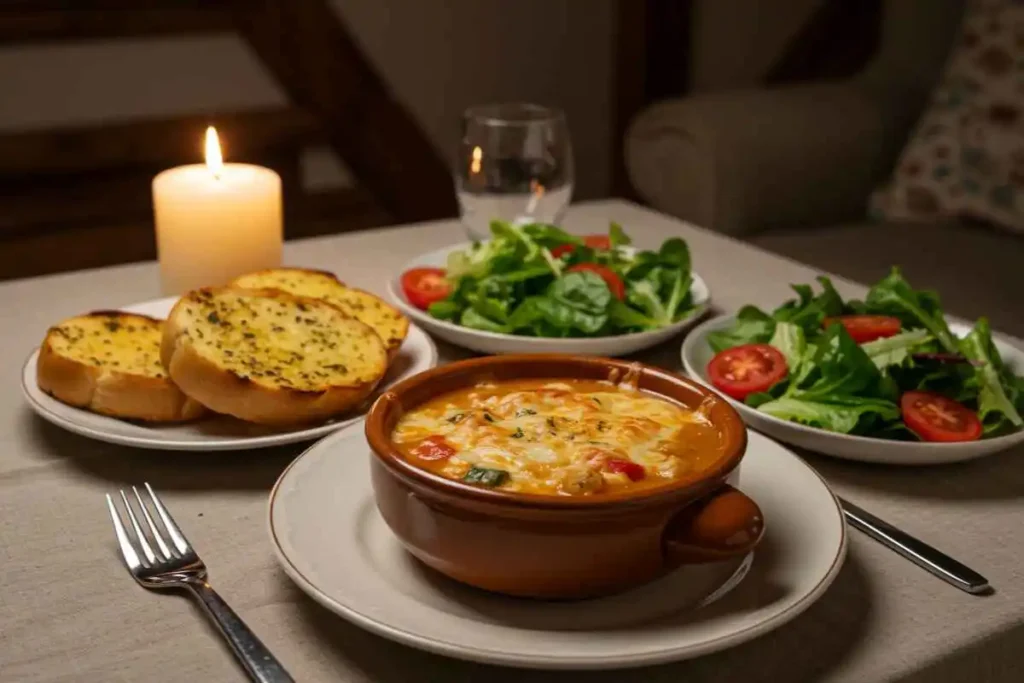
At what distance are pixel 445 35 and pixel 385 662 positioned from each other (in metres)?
3.43

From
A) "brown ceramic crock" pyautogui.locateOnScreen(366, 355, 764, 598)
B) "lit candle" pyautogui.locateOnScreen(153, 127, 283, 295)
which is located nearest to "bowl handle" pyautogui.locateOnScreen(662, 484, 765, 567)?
"brown ceramic crock" pyautogui.locateOnScreen(366, 355, 764, 598)

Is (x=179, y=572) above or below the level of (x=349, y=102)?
above

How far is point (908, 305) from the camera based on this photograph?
3.91 feet

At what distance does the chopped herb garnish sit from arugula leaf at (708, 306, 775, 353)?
0.53 meters

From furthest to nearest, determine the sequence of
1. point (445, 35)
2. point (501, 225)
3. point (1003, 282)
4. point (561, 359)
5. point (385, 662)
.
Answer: point (445, 35) < point (1003, 282) < point (501, 225) < point (561, 359) < point (385, 662)

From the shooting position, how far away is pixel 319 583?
75 centimetres

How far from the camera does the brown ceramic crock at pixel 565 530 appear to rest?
70 cm

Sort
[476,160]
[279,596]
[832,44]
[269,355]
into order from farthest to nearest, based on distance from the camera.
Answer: [832,44] → [476,160] → [269,355] → [279,596]

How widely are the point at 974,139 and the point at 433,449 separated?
2.31 metres

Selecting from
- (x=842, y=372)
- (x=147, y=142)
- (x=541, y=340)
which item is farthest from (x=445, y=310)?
(x=147, y=142)

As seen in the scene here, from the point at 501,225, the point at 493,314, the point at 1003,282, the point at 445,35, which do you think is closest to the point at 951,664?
the point at 493,314

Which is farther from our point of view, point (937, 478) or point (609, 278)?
point (609, 278)

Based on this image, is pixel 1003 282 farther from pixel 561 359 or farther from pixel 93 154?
pixel 93 154

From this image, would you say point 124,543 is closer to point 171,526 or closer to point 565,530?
point 171,526
